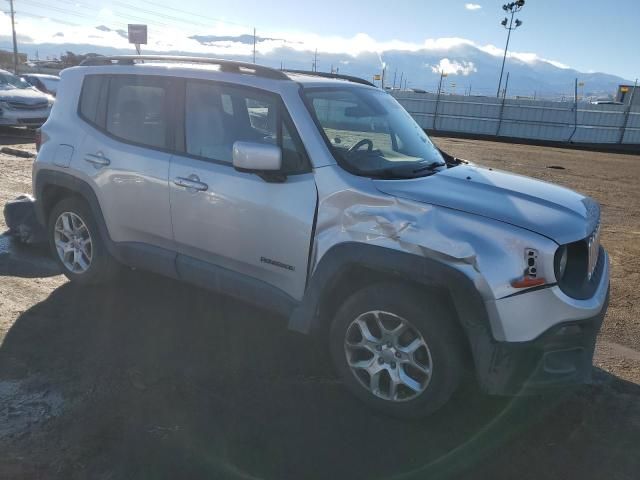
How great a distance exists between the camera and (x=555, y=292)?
2594 mm

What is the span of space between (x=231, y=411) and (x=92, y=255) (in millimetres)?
2192

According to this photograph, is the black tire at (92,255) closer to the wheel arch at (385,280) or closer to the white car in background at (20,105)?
the wheel arch at (385,280)

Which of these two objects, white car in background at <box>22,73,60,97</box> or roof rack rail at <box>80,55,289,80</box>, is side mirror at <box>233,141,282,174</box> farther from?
white car in background at <box>22,73,60,97</box>

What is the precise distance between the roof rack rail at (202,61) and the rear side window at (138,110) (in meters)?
0.18

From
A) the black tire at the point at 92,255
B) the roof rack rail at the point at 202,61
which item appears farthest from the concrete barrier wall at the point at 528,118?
the black tire at the point at 92,255

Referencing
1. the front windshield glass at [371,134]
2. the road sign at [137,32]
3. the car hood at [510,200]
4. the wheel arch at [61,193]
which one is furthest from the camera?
the road sign at [137,32]

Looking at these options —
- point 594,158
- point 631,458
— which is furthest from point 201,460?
point 594,158

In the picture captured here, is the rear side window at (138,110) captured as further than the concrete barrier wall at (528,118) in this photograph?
No

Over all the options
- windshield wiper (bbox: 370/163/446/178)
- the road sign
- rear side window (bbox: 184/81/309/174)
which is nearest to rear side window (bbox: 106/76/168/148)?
rear side window (bbox: 184/81/309/174)

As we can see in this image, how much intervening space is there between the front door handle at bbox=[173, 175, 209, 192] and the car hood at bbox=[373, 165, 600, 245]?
1.22m

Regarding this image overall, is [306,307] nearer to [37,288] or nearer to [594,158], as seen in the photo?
[37,288]

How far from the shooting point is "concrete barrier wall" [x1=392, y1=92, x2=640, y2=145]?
77.8 feet

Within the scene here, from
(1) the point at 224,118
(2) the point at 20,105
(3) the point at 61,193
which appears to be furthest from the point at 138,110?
(2) the point at 20,105

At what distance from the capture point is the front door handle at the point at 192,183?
3499mm
